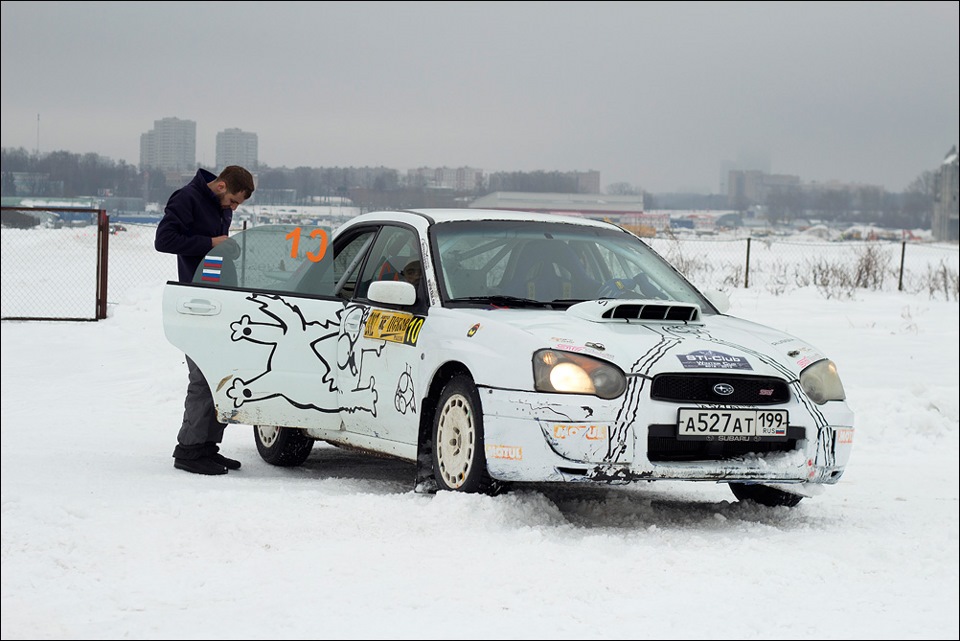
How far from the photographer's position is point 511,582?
495 cm

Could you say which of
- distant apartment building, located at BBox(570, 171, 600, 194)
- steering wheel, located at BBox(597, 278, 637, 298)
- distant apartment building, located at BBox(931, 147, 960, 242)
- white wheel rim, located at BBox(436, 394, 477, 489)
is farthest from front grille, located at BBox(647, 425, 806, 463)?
distant apartment building, located at BBox(931, 147, 960, 242)

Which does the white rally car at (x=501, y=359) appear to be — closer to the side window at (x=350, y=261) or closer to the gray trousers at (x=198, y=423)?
the side window at (x=350, y=261)

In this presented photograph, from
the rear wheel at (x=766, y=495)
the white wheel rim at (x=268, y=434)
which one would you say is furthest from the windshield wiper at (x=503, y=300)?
the white wheel rim at (x=268, y=434)

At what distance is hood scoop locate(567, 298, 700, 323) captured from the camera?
6.62 m

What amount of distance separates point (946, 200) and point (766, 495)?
468 ft

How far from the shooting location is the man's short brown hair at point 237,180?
8227 mm

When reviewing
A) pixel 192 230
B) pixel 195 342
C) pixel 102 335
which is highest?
pixel 192 230

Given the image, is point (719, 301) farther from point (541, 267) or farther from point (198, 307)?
point (198, 307)

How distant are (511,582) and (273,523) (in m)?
1.35

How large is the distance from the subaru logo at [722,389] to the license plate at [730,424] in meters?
0.09

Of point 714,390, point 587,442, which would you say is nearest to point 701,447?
point 714,390

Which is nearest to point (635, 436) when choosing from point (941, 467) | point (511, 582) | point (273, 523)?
point (511, 582)

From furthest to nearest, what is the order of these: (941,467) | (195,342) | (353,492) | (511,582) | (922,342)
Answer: (922,342), (941,467), (195,342), (353,492), (511,582)

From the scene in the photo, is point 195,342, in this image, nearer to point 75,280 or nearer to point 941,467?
point 941,467
